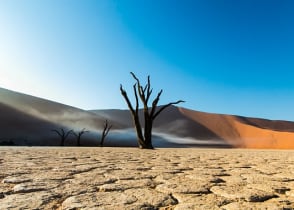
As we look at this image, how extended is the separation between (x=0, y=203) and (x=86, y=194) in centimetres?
60

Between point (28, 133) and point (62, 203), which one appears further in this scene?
point (28, 133)

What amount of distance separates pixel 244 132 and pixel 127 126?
22006 millimetres

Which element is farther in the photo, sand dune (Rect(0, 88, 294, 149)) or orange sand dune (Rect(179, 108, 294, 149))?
orange sand dune (Rect(179, 108, 294, 149))

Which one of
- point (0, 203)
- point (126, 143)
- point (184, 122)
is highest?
point (184, 122)

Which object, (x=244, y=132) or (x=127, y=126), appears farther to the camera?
(x=244, y=132)

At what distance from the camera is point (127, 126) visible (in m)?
50.1

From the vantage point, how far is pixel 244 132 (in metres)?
56.1

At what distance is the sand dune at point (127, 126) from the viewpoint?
37.6m

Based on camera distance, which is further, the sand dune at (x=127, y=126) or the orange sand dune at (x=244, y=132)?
the orange sand dune at (x=244, y=132)

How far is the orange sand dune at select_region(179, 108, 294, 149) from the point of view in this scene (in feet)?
148

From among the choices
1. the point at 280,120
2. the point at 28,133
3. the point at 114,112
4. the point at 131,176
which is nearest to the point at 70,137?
the point at 28,133

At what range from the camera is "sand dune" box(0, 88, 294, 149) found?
123 ft

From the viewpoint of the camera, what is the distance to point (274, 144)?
44.4 m

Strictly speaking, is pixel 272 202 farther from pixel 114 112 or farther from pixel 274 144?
pixel 114 112
